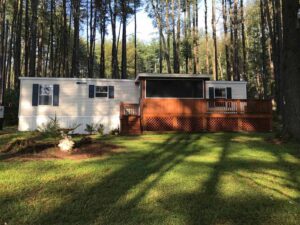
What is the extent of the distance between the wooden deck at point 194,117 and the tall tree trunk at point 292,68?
4.30 metres

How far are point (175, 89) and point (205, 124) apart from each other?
8.40 feet

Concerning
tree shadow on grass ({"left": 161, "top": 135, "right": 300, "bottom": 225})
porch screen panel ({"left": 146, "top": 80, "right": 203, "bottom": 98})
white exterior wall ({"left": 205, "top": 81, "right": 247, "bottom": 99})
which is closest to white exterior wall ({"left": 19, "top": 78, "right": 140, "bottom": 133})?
porch screen panel ({"left": 146, "top": 80, "right": 203, "bottom": 98})

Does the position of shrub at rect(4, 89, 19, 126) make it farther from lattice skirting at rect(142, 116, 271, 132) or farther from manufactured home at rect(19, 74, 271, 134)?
lattice skirting at rect(142, 116, 271, 132)

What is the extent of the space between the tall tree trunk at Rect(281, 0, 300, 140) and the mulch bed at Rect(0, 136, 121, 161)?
5975 millimetres

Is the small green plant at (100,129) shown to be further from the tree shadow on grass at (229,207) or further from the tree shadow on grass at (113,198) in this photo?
the tree shadow on grass at (229,207)

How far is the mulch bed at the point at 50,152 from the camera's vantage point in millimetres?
7827

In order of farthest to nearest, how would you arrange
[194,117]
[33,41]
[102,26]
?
[102,26], [33,41], [194,117]

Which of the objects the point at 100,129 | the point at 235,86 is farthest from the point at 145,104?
the point at 235,86

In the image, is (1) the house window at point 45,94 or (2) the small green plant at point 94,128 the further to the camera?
(1) the house window at point 45,94

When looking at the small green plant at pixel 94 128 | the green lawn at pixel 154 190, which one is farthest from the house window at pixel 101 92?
the green lawn at pixel 154 190

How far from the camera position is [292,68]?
1038 centimetres

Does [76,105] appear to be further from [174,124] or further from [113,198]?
[113,198]

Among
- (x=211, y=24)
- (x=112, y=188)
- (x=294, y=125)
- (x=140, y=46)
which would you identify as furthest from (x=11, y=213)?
(x=140, y=46)

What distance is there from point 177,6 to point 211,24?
4222 mm
